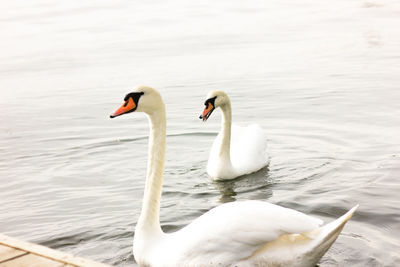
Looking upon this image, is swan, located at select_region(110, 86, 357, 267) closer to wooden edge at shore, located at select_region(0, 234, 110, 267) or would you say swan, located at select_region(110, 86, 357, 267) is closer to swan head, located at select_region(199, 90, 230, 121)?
wooden edge at shore, located at select_region(0, 234, 110, 267)

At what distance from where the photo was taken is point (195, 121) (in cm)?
1168

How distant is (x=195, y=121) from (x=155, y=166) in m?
5.75

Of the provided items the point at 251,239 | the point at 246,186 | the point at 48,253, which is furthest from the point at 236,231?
the point at 246,186

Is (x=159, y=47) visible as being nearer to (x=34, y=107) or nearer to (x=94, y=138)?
(x=34, y=107)

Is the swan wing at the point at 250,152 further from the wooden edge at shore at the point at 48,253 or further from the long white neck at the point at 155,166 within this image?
the wooden edge at shore at the point at 48,253

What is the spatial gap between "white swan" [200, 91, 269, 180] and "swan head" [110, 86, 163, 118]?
300cm

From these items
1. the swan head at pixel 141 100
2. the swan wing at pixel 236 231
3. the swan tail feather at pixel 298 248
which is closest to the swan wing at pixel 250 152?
the swan head at pixel 141 100

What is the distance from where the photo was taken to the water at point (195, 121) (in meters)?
7.50

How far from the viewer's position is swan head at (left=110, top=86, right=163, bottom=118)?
19.1 feet

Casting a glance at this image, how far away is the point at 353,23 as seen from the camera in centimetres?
2028

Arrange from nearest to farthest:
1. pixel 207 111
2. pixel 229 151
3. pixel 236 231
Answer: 1. pixel 236 231
2. pixel 207 111
3. pixel 229 151

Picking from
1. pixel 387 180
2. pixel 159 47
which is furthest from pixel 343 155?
pixel 159 47

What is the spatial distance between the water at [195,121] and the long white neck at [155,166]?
63 centimetres

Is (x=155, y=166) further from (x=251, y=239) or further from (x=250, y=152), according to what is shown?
(x=250, y=152)
